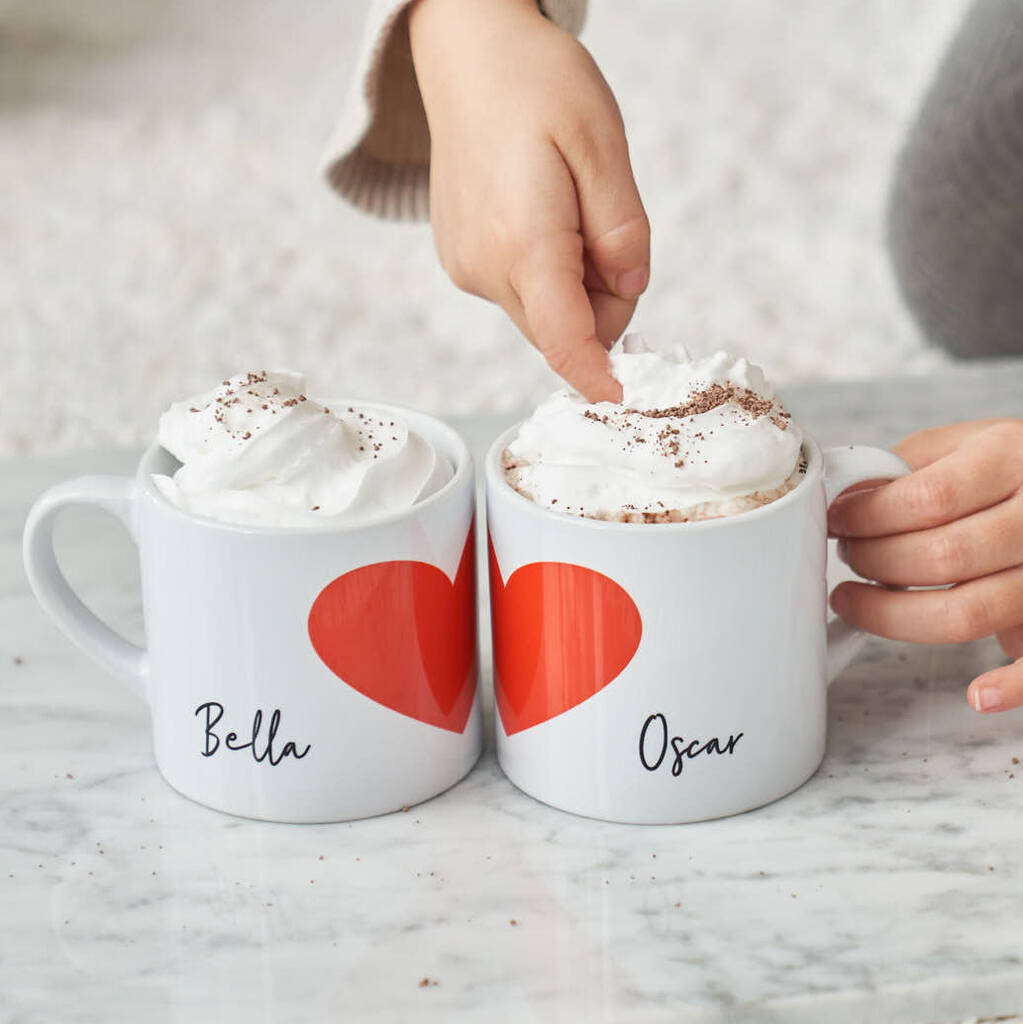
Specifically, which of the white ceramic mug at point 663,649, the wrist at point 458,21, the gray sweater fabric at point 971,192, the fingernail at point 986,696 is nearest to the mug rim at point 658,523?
the white ceramic mug at point 663,649

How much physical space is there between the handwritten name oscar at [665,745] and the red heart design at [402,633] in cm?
11

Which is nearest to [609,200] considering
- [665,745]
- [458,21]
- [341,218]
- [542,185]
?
[542,185]

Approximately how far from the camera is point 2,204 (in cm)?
279

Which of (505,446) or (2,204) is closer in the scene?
(505,446)

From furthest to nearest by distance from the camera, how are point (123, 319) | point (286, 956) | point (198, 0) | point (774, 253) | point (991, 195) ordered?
point (198, 0), point (774, 253), point (123, 319), point (991, 195), point (286, 956)

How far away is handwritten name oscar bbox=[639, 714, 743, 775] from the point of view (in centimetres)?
74

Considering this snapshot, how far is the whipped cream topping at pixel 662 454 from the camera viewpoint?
2.31 ft

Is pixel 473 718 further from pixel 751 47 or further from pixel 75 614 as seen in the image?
pixel 751 47

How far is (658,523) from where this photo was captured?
2.32 ft

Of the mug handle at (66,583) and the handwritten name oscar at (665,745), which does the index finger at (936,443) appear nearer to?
the handwritten name oscar at (665,745)

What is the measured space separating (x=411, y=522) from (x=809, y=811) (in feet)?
0.83

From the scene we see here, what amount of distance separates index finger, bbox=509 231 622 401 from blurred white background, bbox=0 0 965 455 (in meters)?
1.15

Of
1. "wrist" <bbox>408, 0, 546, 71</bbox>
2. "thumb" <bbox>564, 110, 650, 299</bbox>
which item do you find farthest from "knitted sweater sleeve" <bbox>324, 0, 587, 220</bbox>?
"thumb" <bbox>564, 110, 650, 299</bbox>

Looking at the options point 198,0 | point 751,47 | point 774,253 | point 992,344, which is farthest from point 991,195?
point 198,0
